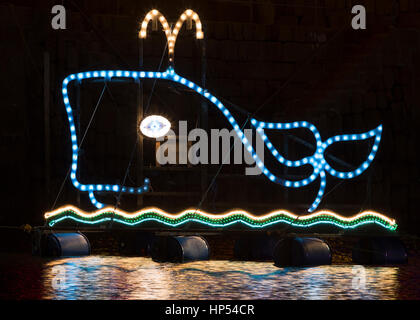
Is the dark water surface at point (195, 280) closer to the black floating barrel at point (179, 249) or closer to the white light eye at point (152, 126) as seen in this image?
the black floating barrel at point (179, 249)

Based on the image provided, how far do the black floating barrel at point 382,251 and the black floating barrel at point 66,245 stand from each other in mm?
4824

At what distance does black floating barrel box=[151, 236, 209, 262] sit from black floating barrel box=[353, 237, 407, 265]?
104 inches

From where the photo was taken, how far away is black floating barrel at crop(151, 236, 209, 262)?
14641 millimetres

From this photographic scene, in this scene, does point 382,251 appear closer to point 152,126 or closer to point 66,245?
point 152,126

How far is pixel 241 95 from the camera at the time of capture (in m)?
20.3

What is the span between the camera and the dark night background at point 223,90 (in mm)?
19031

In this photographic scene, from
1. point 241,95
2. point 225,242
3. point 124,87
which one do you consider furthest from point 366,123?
point 124,87

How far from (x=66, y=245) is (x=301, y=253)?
426 cm

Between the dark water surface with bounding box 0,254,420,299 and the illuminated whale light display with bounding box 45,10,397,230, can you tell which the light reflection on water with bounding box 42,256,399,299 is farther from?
the illuminated whale light display with bounding box 45,10,397,230

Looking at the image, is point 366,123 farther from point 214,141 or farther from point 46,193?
point 46,193

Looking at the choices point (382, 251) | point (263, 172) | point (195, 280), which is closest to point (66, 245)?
point (263, 172)

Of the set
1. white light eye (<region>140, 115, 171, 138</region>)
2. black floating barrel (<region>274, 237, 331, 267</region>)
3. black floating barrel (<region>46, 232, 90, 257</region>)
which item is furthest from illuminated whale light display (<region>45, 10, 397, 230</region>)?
black floating barrel (<region>274, 237, 331, 267</region>)

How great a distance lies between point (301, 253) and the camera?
13797mm

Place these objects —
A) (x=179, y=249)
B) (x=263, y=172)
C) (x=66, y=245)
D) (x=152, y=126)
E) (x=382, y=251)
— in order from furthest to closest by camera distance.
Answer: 1. (x=152, y=126)
2. (x=263, y=172)
3. (x=66, y=245)
4. (x=179, y=249)
5. (x=382, y=251)
